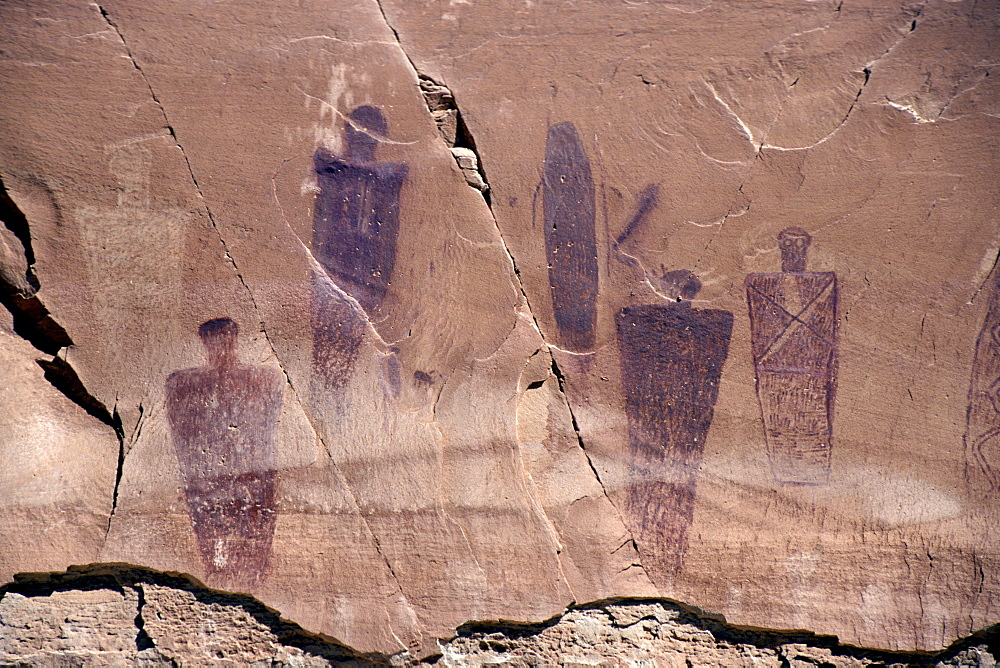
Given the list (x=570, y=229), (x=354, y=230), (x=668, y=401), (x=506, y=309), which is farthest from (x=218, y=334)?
(x=668, y=401)

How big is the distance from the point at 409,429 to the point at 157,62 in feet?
4.83

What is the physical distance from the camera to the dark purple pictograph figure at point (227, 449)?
2.04 meters

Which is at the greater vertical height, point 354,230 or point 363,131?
point 363,131

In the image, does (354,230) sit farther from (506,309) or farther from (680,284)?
(680,284)

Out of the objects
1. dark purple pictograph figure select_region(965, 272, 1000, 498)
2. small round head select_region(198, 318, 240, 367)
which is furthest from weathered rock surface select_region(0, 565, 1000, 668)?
small round head select_region(198, 318, 240, 367)

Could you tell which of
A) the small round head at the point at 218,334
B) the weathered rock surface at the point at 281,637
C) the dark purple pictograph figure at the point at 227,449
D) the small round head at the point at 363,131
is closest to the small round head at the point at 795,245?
the weathered rock surface at the point at 281,637

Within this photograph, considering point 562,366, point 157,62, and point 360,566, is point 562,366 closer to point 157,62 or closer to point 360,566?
point 360,566

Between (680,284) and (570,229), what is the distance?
0.42m

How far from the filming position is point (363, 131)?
79.9 inches

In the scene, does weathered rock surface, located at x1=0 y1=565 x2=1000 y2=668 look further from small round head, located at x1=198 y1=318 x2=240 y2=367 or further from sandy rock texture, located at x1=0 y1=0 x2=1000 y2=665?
small round head, located at x1=198 y1=318 x2=240 y2=367

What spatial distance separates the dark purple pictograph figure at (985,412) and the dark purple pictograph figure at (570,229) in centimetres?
132

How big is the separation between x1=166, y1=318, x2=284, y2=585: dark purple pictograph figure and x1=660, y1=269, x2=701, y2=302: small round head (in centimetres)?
135

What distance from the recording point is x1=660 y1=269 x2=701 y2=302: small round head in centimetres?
205

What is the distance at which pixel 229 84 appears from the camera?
201 cm
